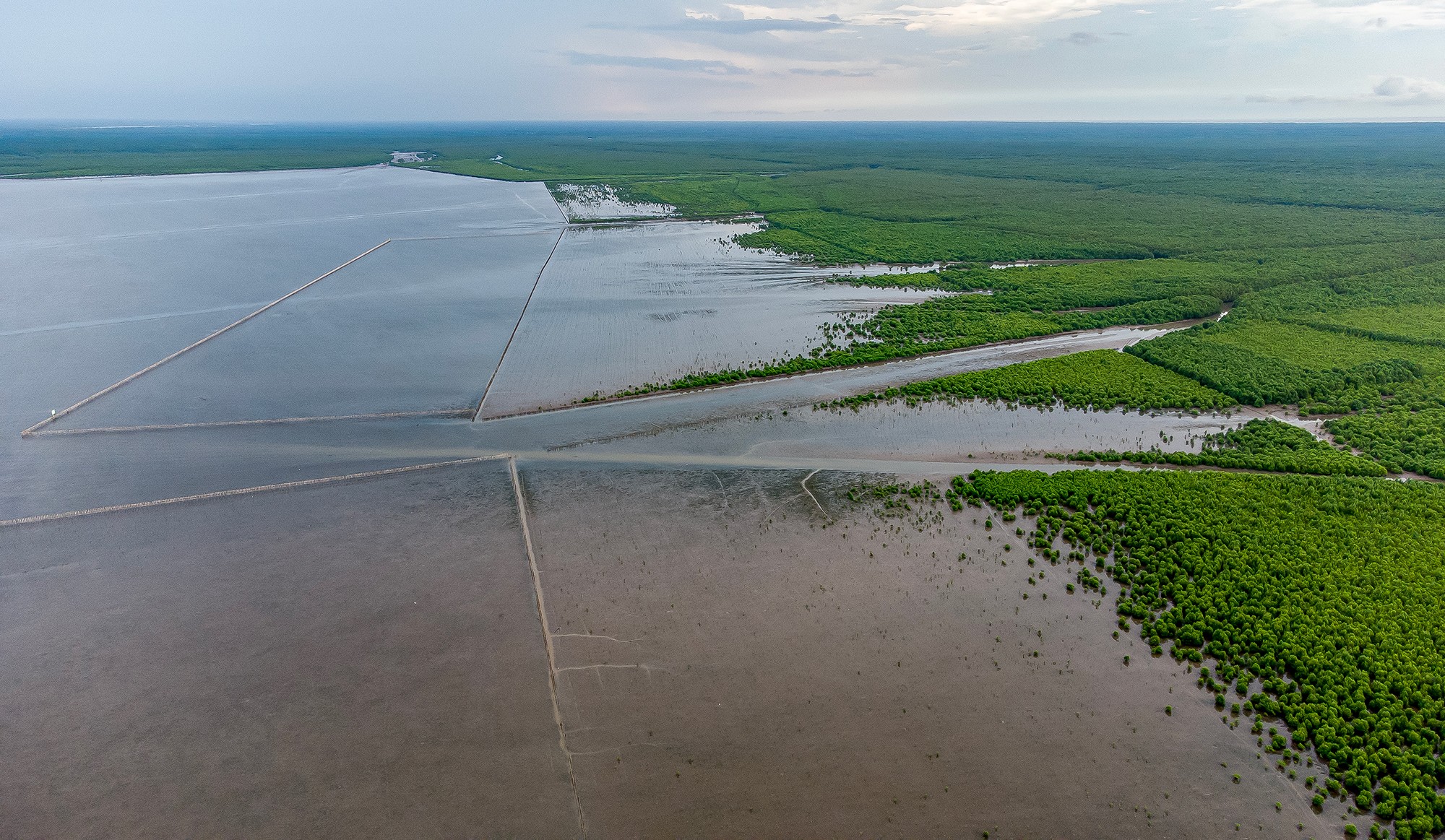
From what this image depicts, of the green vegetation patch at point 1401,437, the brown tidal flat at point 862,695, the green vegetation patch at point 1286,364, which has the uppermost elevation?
the green vegetation patch at point 1286,364

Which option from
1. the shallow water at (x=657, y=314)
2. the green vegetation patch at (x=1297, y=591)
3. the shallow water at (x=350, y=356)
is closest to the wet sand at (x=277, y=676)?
the shallow water at (x=350, y=356)

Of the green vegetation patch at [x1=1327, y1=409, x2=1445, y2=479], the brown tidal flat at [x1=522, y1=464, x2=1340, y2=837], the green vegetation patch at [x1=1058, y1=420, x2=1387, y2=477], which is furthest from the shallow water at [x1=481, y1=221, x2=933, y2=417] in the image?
the green vegetation patch at [x1=1327, y1=409, x2=1445, y2=479]

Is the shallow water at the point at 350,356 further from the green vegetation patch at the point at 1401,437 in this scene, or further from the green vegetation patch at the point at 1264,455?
the green vegetation patch at the point at 1401,437

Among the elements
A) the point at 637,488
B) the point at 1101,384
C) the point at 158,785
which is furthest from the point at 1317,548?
the point at 158,785

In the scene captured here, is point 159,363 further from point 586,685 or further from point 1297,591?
point 1297,591

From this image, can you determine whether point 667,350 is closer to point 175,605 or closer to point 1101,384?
point 1101,384
